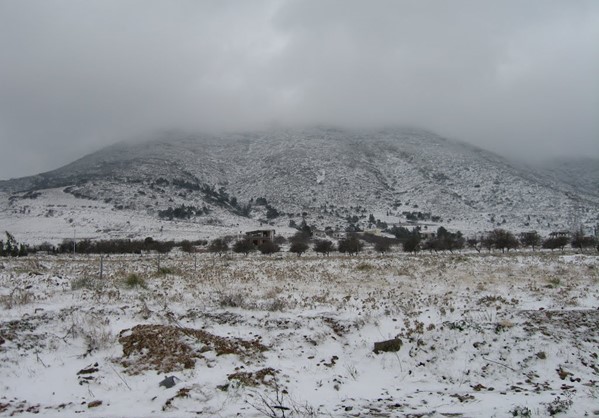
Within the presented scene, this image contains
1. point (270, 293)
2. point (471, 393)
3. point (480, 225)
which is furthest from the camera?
point (480, 225)

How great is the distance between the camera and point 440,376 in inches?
343

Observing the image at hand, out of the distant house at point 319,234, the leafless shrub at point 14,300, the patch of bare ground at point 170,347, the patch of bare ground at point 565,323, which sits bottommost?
the distant house at point 319,234

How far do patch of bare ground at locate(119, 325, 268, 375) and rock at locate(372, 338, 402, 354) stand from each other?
2.71 m

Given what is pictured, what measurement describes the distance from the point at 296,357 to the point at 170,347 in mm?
2952

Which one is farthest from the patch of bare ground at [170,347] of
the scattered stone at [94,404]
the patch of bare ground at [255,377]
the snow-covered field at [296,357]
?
the scattered stone at [94,404]

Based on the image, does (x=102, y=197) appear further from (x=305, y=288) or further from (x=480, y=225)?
(x=305, y=288)

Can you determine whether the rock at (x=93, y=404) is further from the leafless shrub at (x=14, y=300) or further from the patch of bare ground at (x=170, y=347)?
the leafless shrub at (x=14, y=300)

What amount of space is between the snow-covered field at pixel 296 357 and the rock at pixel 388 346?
0.27 ft

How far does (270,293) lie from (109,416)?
954 cm

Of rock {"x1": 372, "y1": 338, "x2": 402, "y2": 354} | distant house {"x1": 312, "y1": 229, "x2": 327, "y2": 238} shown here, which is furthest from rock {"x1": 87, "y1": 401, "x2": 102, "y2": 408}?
distant house {"x1": 312, "y1": 229, "x2": 327, "y2": 238}

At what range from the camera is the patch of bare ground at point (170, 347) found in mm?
8906

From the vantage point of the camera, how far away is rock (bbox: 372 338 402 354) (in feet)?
32.1

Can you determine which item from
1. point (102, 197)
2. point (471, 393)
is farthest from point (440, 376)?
point (102, 197)

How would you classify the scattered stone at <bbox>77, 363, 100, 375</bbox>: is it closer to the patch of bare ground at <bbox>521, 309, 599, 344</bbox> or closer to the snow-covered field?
the snow-covered field
